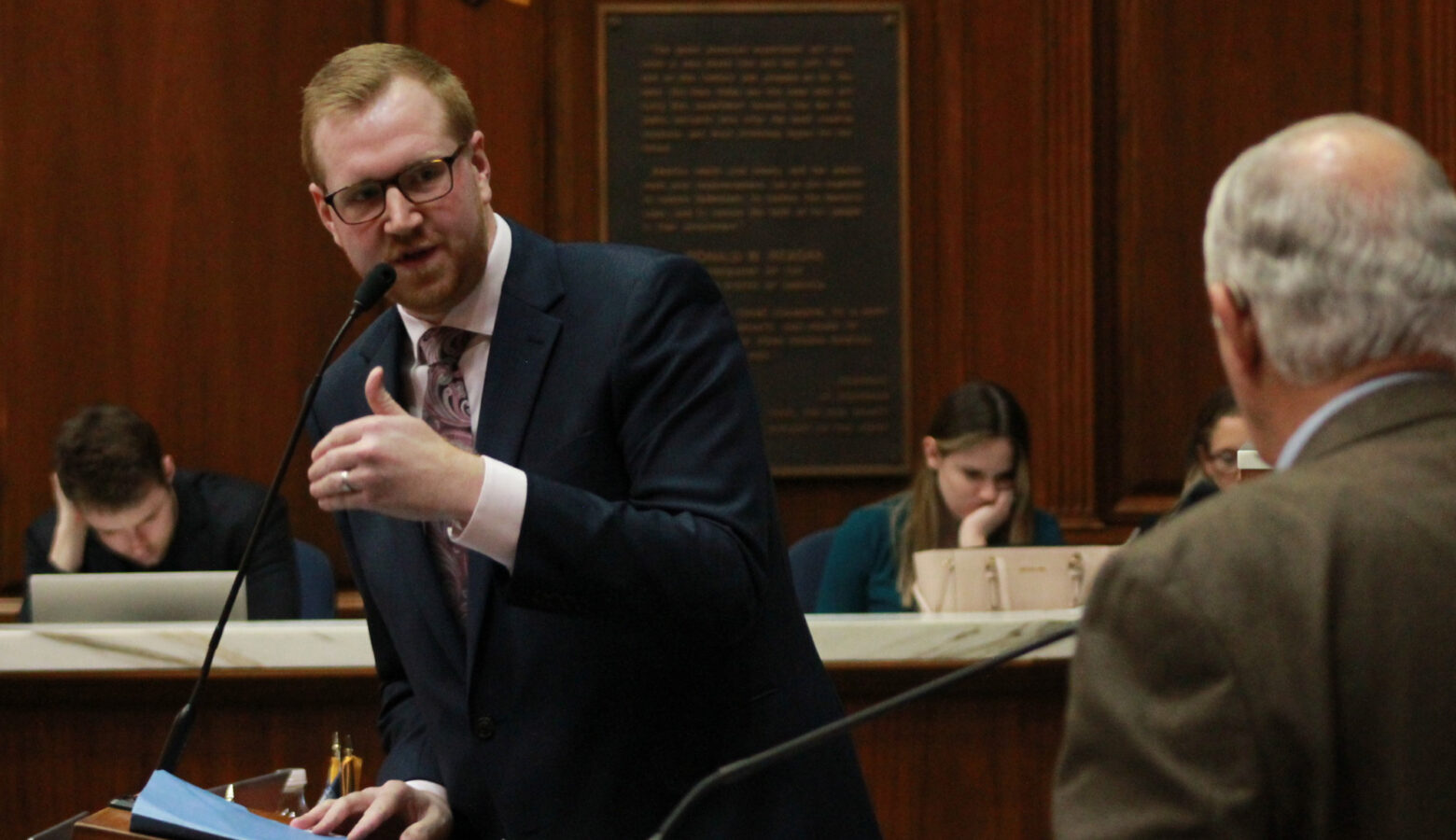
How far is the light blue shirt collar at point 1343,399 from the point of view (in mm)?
1042

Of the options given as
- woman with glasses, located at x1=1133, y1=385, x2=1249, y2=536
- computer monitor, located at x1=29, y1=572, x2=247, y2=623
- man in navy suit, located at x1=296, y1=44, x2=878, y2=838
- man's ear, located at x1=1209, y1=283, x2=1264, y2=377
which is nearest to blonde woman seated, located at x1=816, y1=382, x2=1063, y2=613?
woman with glasses, located at x1=1133, y1=385, x2=1249, y2=536

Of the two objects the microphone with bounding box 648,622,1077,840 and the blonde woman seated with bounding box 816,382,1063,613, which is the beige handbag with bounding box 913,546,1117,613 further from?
the microphone with bounding box 648,622,1077,840

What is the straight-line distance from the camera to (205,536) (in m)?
4.27

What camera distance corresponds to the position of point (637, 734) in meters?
1.73

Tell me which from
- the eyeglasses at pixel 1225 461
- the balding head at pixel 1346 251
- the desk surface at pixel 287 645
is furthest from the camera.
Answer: the eyeglasses at pixel 1225 461

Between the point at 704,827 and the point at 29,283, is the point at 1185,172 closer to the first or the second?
the point at 29,283

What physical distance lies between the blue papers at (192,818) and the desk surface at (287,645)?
127 cm

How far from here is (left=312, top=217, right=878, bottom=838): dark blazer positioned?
5.61ft

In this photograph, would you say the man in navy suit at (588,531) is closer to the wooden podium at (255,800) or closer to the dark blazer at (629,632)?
the dark blazer at (629,632)

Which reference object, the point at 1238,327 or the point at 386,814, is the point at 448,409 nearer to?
the point at 386,814

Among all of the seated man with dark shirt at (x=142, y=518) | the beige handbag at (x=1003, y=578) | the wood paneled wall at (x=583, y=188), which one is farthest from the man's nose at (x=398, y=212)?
the wood paneled wall at (x=583, y=188)

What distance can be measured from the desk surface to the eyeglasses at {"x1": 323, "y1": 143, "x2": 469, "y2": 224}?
1.23m

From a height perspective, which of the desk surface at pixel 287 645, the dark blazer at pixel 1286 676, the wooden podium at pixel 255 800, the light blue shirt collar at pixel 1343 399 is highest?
the light blue shirt collar at pixel 1343 399

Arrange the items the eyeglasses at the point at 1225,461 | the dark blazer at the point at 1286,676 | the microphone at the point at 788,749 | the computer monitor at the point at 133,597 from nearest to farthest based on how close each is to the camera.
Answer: the dark blazer at the point at 1286,676
the microphone at the point at 788,749
the computer monitor at the point at 133,597
the eyeglasses at the point at 1225,461
